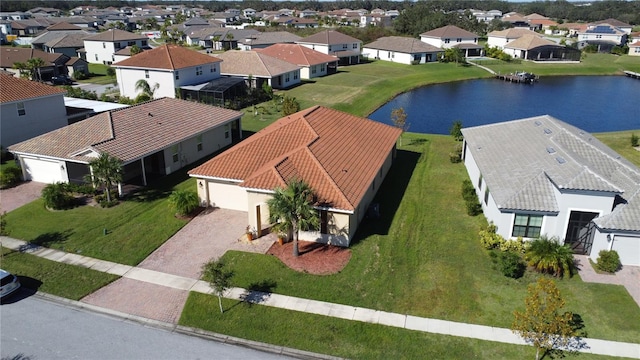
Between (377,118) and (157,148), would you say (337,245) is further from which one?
(377,118)

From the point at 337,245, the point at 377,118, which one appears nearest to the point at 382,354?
the point at 337,245

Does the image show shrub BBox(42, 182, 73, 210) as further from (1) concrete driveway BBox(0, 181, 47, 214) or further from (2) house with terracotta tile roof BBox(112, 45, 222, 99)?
(2) house with terracotta tile roof BBox(112, 45, 222, 99)

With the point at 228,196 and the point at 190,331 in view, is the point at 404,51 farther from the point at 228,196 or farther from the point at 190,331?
the point at 190,331

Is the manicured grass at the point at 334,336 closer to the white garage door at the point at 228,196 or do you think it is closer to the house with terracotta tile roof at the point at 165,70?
the white garage door at the point at 228,196

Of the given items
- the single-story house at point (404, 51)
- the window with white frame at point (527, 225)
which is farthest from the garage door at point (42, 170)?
the single-story house at point (404, 51)

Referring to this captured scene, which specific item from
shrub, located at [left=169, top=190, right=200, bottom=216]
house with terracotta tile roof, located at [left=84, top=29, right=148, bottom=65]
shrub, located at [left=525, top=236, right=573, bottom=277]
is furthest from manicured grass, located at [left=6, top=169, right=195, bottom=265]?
house with terracotta tile roof, located at [left=84, top=29, right=148, bottom=65]

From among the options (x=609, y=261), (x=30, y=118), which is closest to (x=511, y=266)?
(x=609, y=261)
